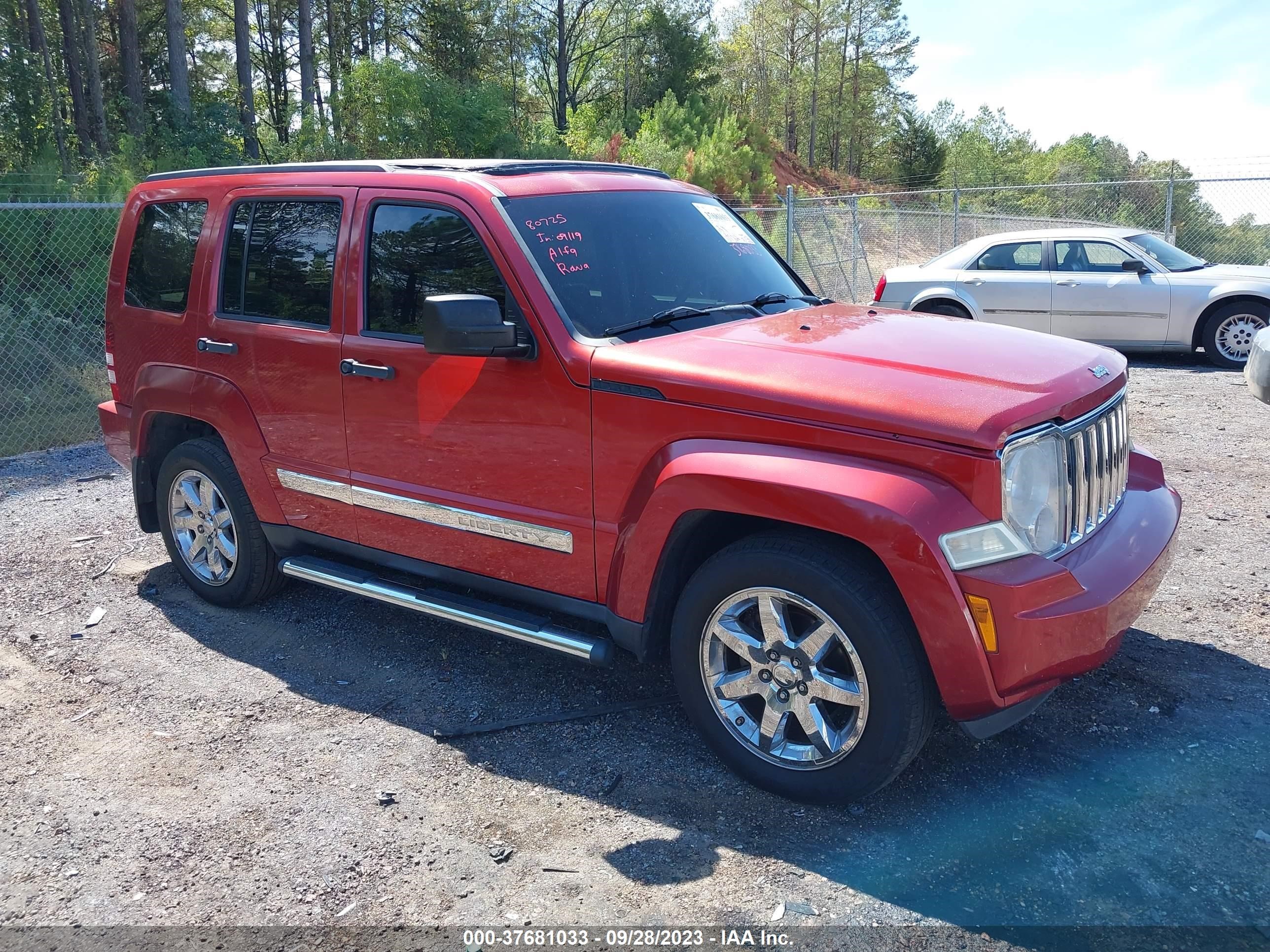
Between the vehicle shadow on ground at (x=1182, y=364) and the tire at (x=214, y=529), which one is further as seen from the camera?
the vehicle shadow on ground at (x=1182, y=364)

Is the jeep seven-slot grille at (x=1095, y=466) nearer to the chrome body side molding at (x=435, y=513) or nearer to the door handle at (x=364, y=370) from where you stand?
the chrome body side molding at (x=435, y=513)

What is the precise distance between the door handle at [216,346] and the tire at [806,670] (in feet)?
8.40

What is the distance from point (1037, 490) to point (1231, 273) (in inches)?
390

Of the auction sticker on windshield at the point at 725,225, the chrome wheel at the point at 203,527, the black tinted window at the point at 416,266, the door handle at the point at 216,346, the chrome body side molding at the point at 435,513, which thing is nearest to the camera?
the chrome body side molding at the point at 435,513

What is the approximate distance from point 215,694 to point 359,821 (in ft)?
4.37

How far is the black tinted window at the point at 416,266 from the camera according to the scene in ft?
12.6

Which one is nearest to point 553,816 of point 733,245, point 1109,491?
point 1109,491

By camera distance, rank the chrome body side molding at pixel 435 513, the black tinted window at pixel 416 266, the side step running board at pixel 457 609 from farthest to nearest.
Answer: the black tinted window at pixel 416 266 < the chrome body side molding at pixel 435 513 < the side step running board at pixel 457 609

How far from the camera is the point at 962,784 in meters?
3.38

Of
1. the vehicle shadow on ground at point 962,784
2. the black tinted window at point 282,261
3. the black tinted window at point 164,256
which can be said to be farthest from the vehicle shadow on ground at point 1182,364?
the black tinted window at point 164,256

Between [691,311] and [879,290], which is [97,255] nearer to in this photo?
[879,290]

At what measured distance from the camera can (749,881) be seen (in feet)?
9.59

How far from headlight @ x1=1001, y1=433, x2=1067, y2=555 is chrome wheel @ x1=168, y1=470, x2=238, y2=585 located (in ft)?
12.3

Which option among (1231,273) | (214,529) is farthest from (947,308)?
(214,529)
